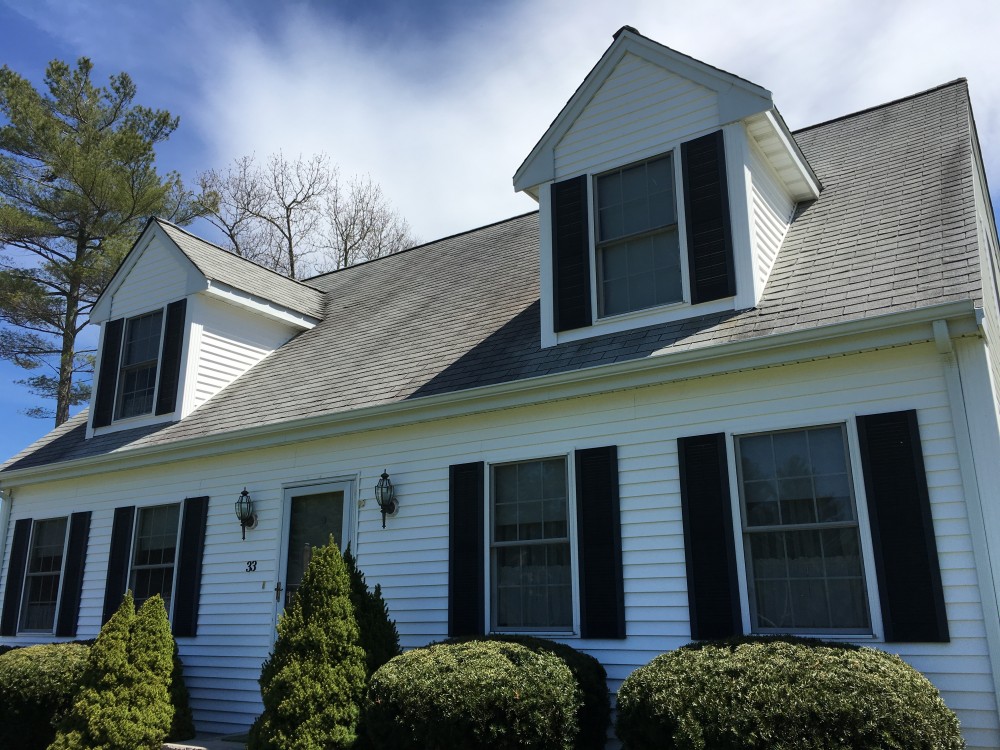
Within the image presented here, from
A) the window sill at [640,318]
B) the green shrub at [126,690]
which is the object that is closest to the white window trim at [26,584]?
the green shrub at [126,690]

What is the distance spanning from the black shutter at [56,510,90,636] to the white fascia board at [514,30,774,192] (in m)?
7.64

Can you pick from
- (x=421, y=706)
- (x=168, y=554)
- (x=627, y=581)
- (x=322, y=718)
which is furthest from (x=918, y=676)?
(x=168, y=554)

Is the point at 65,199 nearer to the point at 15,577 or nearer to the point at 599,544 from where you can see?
the point at 15,577

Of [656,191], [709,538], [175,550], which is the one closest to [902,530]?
[709,538]

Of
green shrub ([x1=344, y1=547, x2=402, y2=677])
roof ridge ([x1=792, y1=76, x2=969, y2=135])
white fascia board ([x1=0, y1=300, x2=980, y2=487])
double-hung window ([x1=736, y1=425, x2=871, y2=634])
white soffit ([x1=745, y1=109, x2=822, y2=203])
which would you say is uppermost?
roof ridge ([x1=792, y1=76, x2=969, y2=135])

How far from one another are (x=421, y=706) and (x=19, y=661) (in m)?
5.57

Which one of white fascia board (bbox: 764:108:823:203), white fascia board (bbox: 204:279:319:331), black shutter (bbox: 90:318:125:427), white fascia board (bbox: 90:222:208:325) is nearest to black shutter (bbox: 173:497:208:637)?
black shutter (bbox: 90:318:125:427)

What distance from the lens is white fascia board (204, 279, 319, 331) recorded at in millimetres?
12000

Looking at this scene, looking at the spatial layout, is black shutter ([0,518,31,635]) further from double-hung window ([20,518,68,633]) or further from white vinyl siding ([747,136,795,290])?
white vinyl siding ([747,136,795,290])

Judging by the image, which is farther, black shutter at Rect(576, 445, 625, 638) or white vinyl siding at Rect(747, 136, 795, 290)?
white vinyl siding at Rect(747, 136, 795, 290)

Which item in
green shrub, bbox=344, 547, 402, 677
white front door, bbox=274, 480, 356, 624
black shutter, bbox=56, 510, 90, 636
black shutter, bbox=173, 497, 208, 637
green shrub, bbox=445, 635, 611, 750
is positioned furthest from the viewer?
black shutter, bbox=56, 510, 90, 636

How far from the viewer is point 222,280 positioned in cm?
1209

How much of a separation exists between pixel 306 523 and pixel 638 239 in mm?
4907

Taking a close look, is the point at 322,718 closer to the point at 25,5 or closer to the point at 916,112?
the point at 916,112
